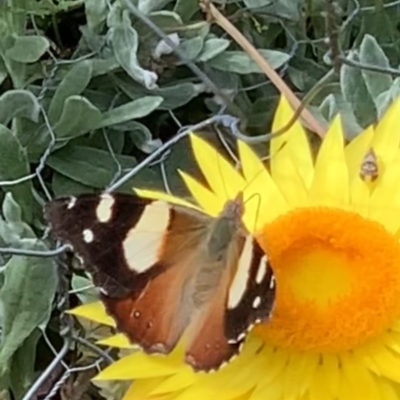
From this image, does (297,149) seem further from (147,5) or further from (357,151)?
(147,5)

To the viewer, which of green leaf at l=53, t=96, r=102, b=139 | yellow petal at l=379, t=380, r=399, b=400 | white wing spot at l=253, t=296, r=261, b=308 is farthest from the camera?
green leaf at l=53, t=96, r=102, b=139

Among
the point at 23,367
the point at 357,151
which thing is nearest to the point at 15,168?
the point at 23,367

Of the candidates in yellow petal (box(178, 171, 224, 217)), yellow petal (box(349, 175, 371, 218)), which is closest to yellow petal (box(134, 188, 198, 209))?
yellow petal (box(178, 171, 224, 217))

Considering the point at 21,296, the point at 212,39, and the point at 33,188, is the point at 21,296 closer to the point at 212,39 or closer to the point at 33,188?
the point at 33,188

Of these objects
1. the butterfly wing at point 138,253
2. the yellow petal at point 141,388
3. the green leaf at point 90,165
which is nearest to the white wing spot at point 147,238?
the butterfly wing at point 138,253

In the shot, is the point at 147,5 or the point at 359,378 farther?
the point at 147,5

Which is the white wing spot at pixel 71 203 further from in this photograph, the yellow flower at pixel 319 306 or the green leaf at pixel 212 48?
the green leaf at pixel 212 48

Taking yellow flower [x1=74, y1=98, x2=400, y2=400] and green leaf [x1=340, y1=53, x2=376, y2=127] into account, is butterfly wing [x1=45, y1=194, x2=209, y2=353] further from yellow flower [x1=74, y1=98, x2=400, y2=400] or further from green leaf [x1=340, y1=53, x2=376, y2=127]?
green leaf [x1=340, y1=53, x2=376, y2=127]
